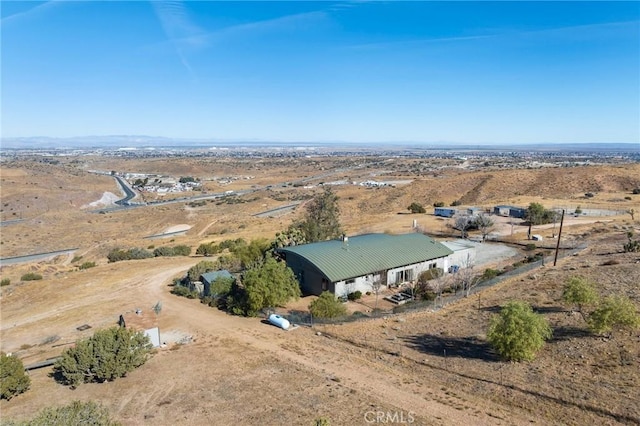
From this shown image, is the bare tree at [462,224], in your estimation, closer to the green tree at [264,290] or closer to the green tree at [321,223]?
the green tree at [321,223]

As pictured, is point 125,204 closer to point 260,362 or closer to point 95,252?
point 95,252

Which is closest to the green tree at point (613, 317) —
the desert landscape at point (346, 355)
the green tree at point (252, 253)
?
the desert landscape at point (346, 355)

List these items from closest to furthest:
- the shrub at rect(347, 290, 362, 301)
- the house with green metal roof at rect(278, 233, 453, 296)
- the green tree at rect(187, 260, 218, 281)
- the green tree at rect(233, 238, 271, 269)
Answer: the shrub at rect(347, 290, 362, 301)
the house with green metal roof at rect(278, 233, 453, 296)
the green tree at rect(187, 260, 218, 281)
the green tree at rect(233, 238, 271, 269)

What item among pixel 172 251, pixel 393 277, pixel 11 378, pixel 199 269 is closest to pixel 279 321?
pixel 393 277

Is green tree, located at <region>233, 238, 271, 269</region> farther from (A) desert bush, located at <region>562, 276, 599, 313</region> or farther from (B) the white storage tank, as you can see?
(A) desert bush, located at <region>562, 276, 599, 313</region>

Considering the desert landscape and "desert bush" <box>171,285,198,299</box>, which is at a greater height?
the desert landscape

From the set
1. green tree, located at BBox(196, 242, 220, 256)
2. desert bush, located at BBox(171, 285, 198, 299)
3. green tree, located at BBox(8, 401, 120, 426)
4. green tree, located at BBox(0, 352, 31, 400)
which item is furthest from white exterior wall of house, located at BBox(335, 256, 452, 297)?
green tree, located at BBox(196, 242, 220, 256)

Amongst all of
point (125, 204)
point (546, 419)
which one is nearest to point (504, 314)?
point (546, 419)
